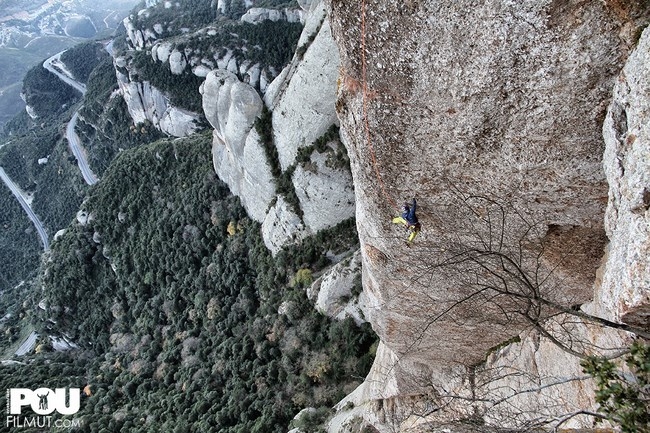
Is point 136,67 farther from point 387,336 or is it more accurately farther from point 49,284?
point 387,336

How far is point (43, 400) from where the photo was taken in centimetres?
4069

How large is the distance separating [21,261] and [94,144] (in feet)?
89.4

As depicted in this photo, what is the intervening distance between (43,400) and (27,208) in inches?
2246

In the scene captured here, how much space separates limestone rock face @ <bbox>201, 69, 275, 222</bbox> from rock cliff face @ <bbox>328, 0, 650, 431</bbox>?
21.2m

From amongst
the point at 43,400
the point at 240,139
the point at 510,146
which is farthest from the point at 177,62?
the point at 510,146

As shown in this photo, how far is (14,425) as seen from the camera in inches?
1443

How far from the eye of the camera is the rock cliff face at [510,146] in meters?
5.30

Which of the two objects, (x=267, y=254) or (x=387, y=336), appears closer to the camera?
(x=387, y=336)

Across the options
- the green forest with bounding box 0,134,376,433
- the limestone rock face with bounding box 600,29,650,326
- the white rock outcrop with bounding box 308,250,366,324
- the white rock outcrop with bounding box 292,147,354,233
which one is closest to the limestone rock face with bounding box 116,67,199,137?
the green forest with bounding box 0,134,376,433

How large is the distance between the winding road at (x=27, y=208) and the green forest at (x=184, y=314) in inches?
1072

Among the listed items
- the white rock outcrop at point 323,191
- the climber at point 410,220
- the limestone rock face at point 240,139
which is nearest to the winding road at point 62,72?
the limestone rock face at point 240,139

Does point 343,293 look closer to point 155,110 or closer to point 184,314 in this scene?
point 184,314

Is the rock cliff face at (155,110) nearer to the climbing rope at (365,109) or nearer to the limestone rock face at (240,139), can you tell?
the limestone rock face at (240,139)

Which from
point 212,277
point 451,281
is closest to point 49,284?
point 212,277
